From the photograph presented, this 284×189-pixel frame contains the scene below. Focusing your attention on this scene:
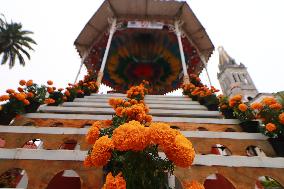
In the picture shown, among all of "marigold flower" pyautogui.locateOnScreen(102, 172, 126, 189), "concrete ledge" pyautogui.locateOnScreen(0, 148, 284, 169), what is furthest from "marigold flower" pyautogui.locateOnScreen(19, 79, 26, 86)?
"marigold flower" pyautogui.locateOnScreen(102, 172, 126, 189)

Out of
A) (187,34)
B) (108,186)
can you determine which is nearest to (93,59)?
(187,34)

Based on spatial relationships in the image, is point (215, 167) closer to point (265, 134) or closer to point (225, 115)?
point (265, 134)

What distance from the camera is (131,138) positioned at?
218cm

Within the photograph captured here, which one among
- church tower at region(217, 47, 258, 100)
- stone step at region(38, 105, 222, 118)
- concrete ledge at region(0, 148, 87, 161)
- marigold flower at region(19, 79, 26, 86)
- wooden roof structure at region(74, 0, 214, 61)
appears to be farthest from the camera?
church tower at region(217, 47, 258, 100)

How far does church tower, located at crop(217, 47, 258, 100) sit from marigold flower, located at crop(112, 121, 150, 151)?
49.4 meters

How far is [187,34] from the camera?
16859 millimetres

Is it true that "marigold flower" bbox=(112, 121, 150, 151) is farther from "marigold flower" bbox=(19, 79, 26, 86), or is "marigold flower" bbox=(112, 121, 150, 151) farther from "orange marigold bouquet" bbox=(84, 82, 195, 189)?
"marigold flower" bbox=(19, 79, 26, 86)

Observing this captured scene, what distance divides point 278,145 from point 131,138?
421cm

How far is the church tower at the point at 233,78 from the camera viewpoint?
48.2m

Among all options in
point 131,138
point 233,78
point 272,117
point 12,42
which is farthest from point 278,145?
point 233,78

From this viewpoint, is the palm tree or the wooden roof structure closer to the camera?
the wooden roof structure

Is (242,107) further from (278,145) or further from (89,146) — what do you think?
→ (89,146)

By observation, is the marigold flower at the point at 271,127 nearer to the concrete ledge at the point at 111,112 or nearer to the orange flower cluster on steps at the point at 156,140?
the concrete ledge at the point at 111,112

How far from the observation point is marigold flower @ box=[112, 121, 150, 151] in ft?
7.16
